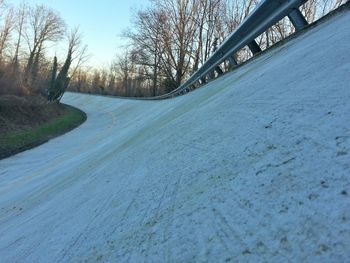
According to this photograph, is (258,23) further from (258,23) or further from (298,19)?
(298,19)

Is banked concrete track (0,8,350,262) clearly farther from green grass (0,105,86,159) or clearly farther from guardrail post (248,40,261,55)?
green grass (0,105,86,159)

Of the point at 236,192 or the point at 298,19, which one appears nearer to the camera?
the point at 236,192

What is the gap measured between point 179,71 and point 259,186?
153 ft

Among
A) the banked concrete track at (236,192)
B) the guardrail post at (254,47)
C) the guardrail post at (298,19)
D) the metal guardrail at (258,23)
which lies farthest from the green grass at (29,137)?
the guardrail post at (298,19)

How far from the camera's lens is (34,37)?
2950 inches

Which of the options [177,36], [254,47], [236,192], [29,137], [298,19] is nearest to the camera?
[236,192]

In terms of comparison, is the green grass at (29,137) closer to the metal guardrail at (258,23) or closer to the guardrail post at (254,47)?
the metal guardrail at (258,23)

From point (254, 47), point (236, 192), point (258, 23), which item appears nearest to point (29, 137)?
point (254, 47)

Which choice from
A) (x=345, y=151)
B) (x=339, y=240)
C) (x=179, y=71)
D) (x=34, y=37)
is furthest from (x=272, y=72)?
(x=34, y=37)

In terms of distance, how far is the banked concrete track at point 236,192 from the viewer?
1876mm

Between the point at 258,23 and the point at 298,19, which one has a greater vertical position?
the point at 258,23

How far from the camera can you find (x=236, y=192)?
96.3 inches

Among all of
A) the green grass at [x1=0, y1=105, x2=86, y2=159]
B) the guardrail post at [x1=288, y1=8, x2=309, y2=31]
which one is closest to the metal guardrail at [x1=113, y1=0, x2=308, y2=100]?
the guardrail post at [x1=288, y1=8, x2=309, y2=31]

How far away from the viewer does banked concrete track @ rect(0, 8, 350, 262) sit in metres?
1.88
